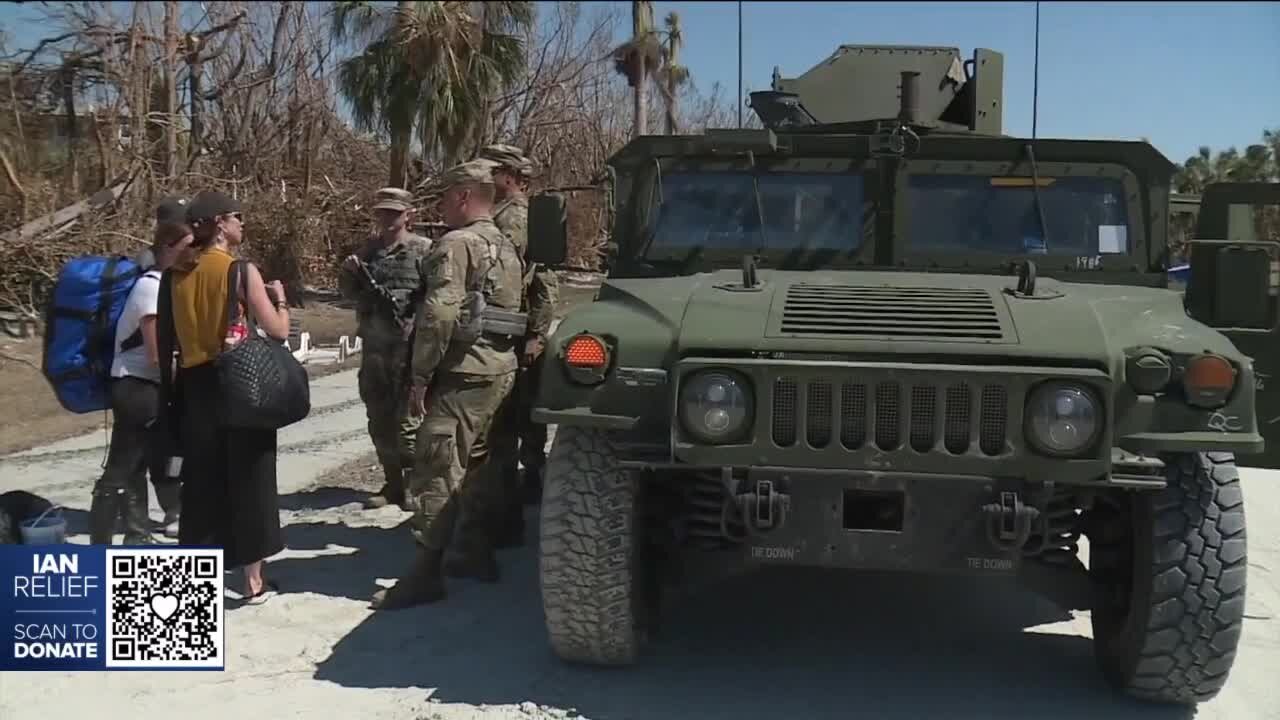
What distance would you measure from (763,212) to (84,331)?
2781 millimetres

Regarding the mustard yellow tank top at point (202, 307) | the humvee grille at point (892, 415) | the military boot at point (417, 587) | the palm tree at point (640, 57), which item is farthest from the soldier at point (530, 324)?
the palm tree at point (640, 57)

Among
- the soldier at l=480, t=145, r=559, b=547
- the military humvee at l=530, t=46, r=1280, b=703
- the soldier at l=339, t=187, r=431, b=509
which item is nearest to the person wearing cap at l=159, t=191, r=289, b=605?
the soldier at l=480, t=145, r=559, b=547

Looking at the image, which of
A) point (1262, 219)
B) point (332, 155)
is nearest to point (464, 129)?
point (332, 155)

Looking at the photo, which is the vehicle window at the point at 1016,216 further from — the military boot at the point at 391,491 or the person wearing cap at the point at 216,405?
the military boot at the point at 391,491

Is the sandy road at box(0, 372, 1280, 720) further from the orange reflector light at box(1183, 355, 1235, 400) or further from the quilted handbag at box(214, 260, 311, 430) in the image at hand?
the orange reflector light at box(1183, 355, 1235, 400)

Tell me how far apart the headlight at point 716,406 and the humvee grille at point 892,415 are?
3.6 inches

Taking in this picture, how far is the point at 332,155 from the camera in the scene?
62.4ft

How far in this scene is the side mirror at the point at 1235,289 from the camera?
4.05 meters

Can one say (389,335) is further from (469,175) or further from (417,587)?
(417,587)

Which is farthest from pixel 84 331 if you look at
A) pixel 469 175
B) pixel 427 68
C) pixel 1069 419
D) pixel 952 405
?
pixel 427 68

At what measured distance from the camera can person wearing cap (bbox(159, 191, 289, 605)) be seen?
4621 millimetres

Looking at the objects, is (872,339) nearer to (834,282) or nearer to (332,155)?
(834,282)

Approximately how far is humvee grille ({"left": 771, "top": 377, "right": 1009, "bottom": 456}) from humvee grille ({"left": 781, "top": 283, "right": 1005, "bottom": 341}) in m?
0.22

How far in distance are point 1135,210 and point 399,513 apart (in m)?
3.80
